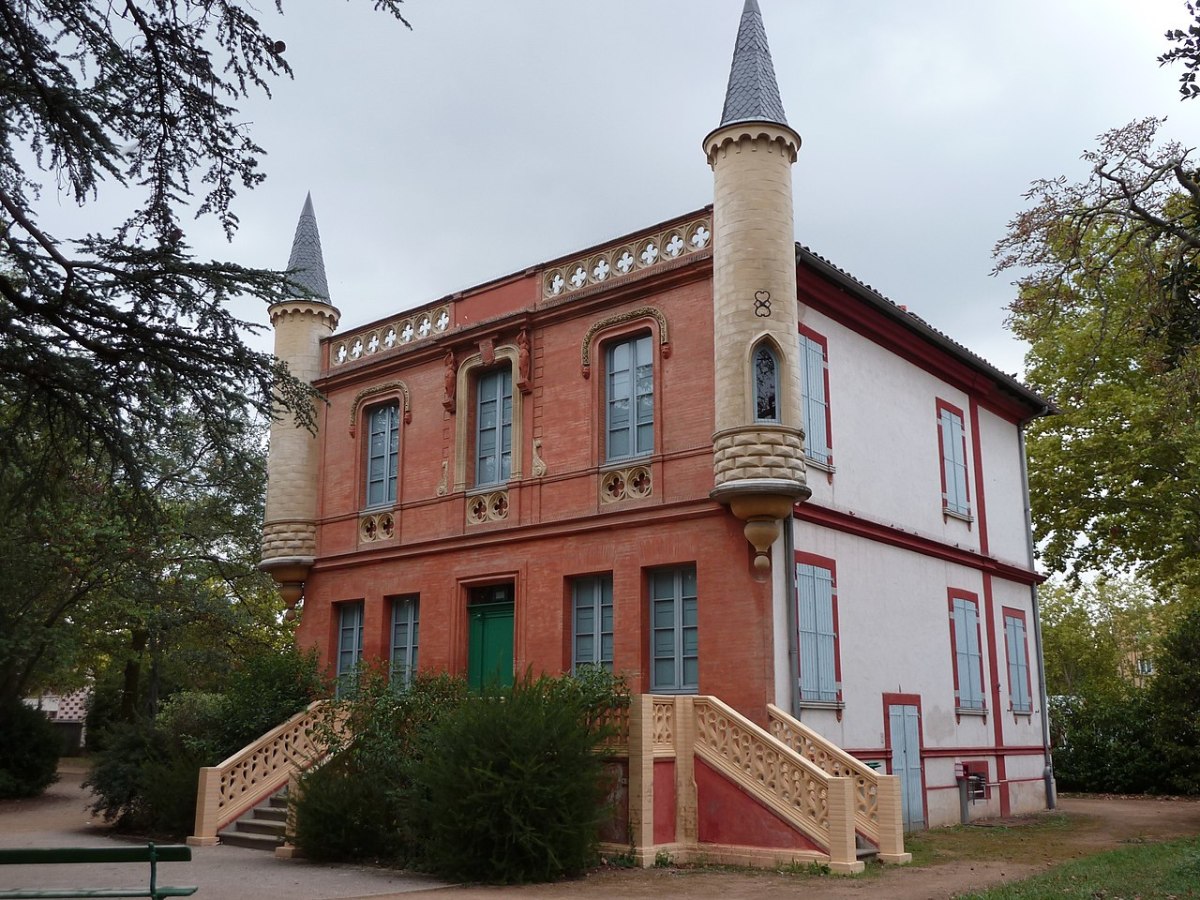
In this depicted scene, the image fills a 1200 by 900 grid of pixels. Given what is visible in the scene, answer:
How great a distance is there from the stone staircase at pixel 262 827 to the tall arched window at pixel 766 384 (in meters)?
8.23

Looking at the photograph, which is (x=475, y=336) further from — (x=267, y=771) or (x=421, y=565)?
(x=267, y=771)

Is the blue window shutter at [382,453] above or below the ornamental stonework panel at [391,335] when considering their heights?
below

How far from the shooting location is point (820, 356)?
17.0 meters

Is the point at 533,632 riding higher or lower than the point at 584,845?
higher

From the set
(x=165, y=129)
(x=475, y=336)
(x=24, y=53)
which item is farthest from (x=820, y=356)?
(x=24, y=53)

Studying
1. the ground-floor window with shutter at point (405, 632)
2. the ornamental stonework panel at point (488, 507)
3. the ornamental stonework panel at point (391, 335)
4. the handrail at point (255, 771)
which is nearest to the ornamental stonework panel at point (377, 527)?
the ground-floor window with shutter at point (405, 632)

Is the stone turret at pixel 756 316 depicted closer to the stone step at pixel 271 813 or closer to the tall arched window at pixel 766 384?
the tall arched window at pixel 766 384

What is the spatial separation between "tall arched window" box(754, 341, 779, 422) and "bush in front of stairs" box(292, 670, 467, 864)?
17.2 ft

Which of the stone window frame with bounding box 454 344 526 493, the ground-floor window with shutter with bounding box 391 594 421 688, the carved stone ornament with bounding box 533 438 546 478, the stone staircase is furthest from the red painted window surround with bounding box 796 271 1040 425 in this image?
the stone staircase

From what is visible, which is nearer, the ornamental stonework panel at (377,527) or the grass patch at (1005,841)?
the grass patch at (1005,841)

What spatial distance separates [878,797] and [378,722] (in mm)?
6295

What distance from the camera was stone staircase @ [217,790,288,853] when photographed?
1595 centimetres

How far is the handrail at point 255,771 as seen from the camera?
16469 millimetres

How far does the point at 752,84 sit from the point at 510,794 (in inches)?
398
